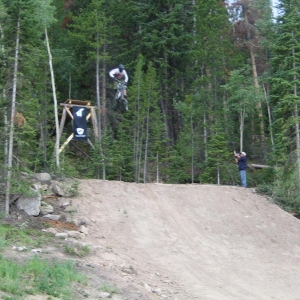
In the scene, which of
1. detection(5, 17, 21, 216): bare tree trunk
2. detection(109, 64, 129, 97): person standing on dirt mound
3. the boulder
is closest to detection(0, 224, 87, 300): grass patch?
detection(5, 17, 21, 216): bare tree trunk

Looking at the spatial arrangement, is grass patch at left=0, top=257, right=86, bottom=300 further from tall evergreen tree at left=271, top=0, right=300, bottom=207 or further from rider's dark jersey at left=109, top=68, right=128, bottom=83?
tall evergreen tree at left=271, top=0, right=300, bottom=207

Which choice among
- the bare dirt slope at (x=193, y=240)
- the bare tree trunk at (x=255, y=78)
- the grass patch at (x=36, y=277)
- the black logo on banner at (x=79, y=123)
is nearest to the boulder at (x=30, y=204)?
the bare dirt slope at (x=193, y=240)

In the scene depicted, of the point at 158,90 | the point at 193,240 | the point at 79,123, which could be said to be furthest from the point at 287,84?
the point at 158,90

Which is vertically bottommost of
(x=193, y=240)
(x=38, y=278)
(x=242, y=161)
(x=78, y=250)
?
(x=193, y=240)

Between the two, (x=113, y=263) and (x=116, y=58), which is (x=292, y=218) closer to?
(x=113, y=263)

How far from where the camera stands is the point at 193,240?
61.9ft

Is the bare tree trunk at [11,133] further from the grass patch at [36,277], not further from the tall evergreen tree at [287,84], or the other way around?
the tall evergreen tree at [287,84]

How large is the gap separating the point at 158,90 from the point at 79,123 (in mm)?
7516

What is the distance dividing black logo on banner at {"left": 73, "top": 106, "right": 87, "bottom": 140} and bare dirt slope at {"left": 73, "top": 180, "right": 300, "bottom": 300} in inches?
209

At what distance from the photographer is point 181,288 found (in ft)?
48.1

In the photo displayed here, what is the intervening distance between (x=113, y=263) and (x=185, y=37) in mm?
21604

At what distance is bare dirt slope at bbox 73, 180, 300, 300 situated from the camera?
15.3 metres

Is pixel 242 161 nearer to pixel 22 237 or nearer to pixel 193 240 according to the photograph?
pixel 193 240

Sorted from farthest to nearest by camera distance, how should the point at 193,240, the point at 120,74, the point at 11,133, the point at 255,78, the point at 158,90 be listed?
the point at 255,78 < the point at 158,90 < the point at 120,74 < the point at 193,240 < the point at 11,133
